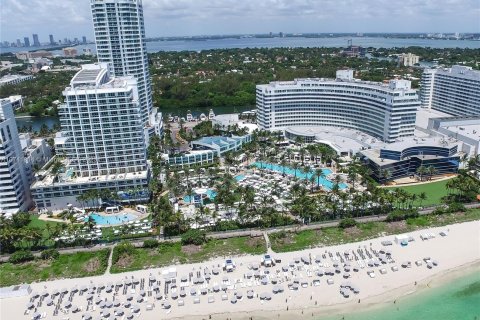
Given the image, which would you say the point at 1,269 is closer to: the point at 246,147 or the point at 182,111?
the point at 246,147

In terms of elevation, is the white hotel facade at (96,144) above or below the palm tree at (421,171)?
above

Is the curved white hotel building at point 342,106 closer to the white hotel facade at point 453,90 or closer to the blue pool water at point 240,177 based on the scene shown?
the white hotel facade at point 453,90

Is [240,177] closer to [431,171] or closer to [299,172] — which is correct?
[299,172]

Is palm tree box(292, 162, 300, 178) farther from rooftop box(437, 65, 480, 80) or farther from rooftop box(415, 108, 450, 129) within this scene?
rooftop box(437, 65, 480, 80)

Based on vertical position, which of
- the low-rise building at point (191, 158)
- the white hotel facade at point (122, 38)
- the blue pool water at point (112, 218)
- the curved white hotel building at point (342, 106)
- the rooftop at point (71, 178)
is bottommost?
the blue pool water at point (112, 218)

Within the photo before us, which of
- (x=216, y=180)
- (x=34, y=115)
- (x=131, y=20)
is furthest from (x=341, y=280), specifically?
(x=34, y=115)

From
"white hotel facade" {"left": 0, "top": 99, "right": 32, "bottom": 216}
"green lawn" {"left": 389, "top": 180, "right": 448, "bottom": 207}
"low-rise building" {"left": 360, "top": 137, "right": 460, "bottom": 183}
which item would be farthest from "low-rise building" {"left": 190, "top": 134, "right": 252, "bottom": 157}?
"green lawn" {"left": 389, "top": 180, "right": 448, "bottom": 207}

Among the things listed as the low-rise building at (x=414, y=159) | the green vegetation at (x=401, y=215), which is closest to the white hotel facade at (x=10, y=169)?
the green vegetation at (x=401, y=215)
